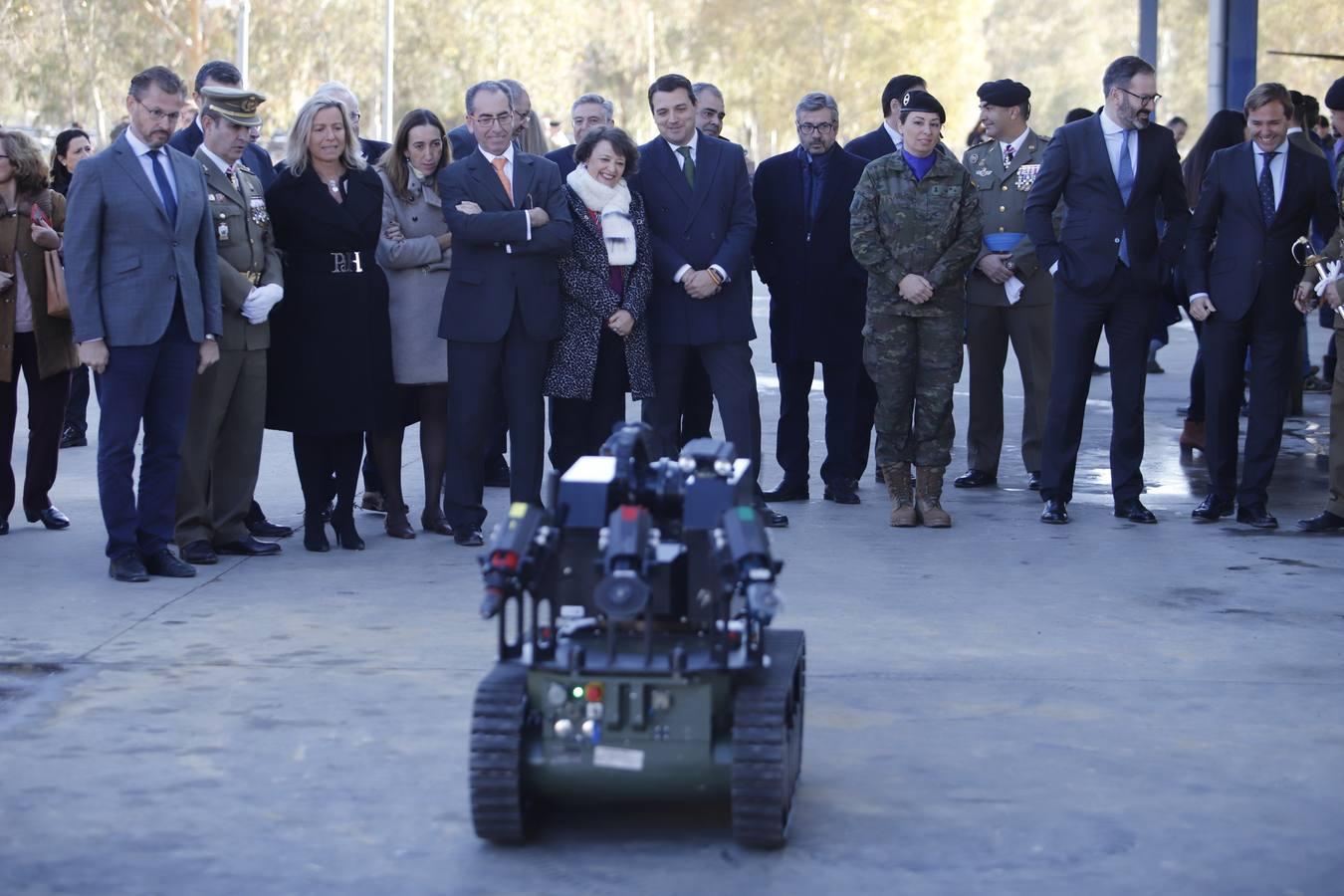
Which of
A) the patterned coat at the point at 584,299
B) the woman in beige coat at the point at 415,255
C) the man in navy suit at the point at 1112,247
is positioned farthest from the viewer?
the man in navy suit at the point at 1112,247

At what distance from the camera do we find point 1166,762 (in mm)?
5203

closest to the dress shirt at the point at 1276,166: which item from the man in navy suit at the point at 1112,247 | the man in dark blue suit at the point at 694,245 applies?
the man in navy suit at the point at 1112,247

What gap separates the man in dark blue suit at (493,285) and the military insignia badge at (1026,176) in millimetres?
2539

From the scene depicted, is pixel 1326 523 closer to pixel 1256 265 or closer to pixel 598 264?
pixel 1256 265

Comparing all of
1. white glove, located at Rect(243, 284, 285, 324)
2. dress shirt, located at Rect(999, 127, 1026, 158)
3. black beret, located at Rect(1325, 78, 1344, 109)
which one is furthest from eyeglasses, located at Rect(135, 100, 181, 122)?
black beret, located at Rect(1325, 78, 1344, 109)

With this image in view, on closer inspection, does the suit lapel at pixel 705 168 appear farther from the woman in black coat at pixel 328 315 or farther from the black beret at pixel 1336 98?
the black beret at pixel 1336 98

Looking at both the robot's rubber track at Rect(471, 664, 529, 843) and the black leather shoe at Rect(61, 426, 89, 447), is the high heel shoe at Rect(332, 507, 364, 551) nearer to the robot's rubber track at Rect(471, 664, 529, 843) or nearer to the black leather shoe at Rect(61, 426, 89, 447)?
the black leather shoe at Rect(61, 426, 89, 447)

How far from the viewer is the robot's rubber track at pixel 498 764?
4.46 metres

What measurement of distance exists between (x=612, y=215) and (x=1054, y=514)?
95.5 inches

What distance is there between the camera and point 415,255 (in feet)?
27.7

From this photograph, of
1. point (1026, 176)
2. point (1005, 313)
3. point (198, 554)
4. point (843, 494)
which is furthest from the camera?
point (1005, 313)

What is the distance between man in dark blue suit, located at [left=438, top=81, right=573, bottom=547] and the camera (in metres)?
8.28

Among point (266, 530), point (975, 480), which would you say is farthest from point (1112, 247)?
point (266, 530)

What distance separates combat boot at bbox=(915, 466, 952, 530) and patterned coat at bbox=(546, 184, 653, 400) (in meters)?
1.51
